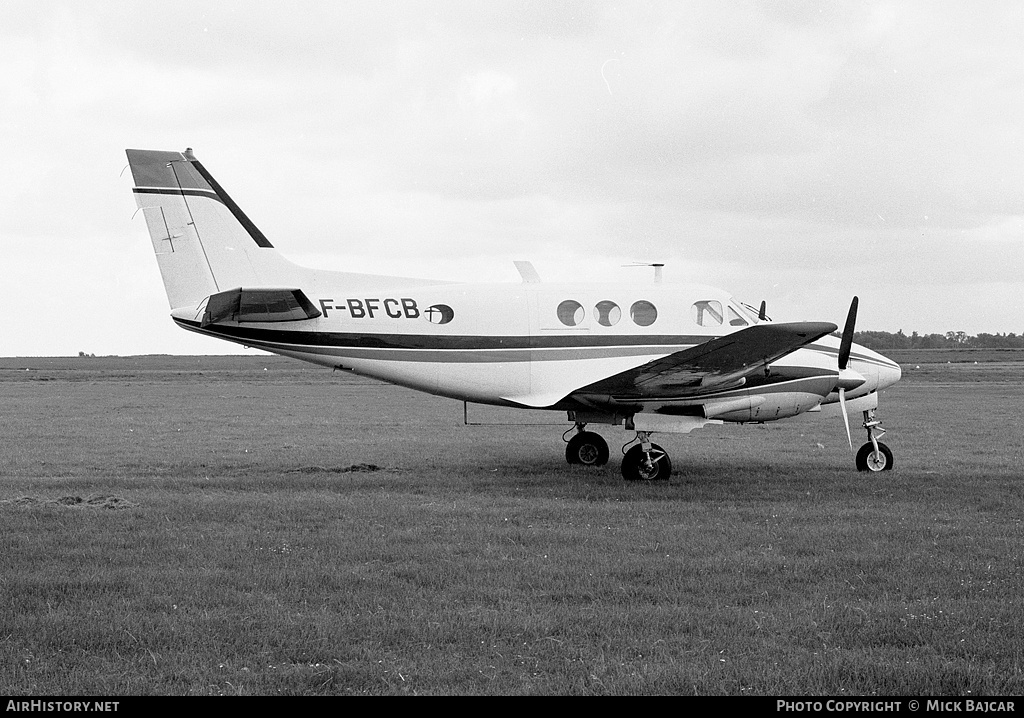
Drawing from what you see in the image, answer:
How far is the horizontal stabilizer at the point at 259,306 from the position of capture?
47.4 ft

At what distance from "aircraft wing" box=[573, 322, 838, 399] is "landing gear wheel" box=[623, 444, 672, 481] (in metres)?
0.95

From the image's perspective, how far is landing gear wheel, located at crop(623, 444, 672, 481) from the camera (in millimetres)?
15250

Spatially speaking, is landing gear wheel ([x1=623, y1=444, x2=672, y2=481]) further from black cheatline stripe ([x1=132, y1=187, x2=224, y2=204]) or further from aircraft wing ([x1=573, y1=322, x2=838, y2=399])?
black cheatline stripe ([x1=132, y1=187, x2=224, y2=204])

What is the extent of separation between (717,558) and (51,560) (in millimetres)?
6515

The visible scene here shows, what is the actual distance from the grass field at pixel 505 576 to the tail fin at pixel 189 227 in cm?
328

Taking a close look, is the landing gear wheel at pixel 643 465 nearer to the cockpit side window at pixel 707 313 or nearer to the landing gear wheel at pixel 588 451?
the landing gear wheel at pixel 588 451

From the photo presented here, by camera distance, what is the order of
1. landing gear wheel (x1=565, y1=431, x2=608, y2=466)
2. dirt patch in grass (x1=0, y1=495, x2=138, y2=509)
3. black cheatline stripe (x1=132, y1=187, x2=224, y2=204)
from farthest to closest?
landing gear wheel (x1=565, y1=431, x2=608, y2=466), black cheatline stripe (x1=132, y1=187, x2=224, y2=204), dirt patch in grass (x1=0, y1=495, x2=138, y2=509)

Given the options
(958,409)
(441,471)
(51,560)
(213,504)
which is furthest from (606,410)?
(958,409)

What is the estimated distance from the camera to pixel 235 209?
607 inches

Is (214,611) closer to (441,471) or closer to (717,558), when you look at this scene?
(717,558)

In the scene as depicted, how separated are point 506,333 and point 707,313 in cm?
361

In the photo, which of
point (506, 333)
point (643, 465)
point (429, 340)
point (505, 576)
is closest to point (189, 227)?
point (429, 340)

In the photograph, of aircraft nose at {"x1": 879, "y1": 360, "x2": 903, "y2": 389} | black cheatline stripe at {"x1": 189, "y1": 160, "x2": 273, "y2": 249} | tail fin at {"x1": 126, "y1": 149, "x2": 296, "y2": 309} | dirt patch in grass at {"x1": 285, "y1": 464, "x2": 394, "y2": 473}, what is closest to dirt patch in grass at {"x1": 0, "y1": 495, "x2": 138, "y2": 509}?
tail fin at {"x1": 126, "y1": 149, "x2": 296, "y2": 309}

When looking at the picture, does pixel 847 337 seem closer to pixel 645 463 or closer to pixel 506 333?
pixel 645 463
